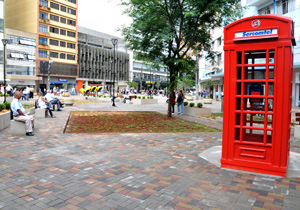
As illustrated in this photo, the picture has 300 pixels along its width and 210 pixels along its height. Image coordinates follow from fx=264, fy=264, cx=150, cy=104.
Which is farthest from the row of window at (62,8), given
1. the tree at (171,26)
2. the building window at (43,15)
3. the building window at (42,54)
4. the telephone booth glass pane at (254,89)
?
the telephone booth glass pane at (254,89)

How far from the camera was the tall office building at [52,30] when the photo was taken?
5794cm

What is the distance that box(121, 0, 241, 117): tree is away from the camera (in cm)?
1426

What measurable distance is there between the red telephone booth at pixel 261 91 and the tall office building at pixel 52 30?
5759 cm

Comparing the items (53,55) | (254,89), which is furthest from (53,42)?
(254,89)

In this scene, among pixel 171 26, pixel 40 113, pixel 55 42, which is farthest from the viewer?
pixel 55 42

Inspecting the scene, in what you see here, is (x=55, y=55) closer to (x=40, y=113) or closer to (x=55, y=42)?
(x=55, y=42)

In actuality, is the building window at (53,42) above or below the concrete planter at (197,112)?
above

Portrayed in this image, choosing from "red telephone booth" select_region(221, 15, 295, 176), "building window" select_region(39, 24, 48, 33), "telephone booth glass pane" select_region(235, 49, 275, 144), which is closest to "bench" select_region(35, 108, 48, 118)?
"red telephone booth" select_region(221, 15, 295, 176)

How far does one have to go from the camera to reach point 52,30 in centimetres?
6128

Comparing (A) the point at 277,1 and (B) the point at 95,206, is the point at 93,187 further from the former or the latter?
(A) the point at 277,1

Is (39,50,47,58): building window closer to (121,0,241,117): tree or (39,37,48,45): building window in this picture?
(39,37,48,45): building window

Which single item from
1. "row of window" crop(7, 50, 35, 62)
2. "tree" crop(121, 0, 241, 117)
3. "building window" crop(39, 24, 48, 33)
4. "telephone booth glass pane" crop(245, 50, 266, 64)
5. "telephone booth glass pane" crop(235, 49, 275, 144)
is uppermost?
"building window" crop(39, 24, 48, 33)

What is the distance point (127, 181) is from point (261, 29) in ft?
12.3

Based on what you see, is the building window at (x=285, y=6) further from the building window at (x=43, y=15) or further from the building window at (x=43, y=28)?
the building window at (x=43, y=15)
